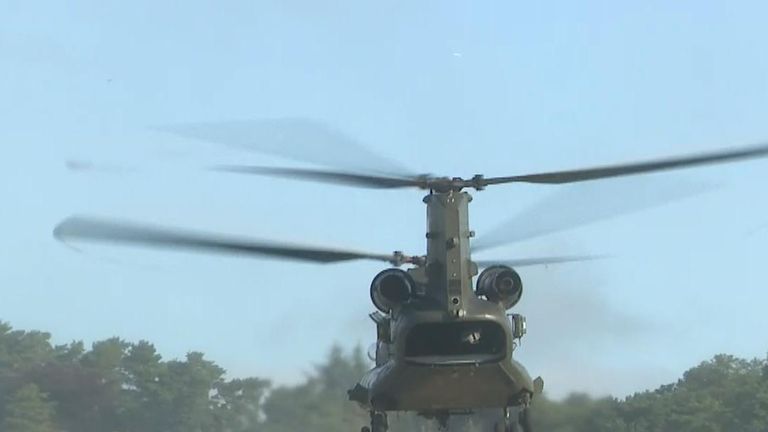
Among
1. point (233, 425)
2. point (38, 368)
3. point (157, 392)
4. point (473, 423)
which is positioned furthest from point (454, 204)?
point (38, 368)

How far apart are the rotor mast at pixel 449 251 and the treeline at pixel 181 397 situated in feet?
25.2

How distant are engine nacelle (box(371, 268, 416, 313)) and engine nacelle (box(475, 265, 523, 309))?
2.66 ft

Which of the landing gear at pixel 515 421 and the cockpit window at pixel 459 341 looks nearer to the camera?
the cockpit window at pixel 459 341

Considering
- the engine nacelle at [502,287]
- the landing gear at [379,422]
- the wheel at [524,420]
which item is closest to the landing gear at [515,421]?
the wheel at [524,420]

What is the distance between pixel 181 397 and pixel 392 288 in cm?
1265

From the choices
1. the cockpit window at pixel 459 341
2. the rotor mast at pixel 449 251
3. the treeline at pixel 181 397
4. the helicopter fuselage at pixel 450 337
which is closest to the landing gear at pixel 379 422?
the helicopter fuselage at pixel 450 337

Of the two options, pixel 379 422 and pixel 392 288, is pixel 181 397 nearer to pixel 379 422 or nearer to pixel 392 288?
pixel 379 422

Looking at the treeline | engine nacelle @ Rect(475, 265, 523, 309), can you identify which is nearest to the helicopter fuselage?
engine nacelle @ Rect(475, 265, 523, 309)

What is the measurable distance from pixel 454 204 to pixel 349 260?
1.89 m

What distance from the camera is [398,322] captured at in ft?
51.3

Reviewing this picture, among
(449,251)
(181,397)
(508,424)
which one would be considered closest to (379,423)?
(508,424)

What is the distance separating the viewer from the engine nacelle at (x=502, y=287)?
15.9 metres

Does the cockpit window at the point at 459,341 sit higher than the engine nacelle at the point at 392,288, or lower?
lower

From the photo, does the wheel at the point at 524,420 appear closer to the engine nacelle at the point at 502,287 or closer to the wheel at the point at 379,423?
the engine nacelle at the point at 502,287
